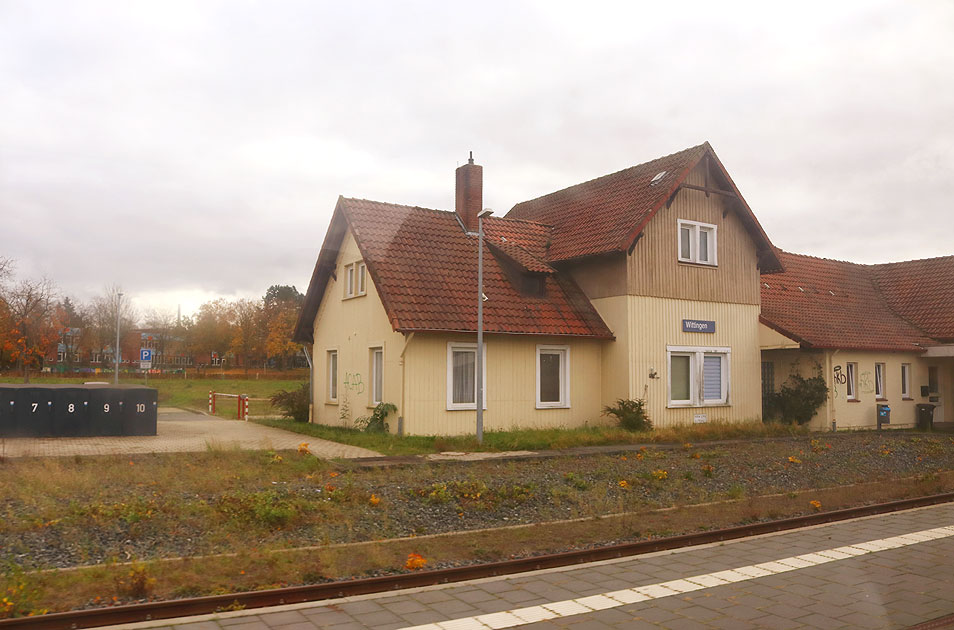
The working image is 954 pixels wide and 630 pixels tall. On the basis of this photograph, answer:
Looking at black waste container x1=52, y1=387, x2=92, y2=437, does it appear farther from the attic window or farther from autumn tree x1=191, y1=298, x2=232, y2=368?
autumn tree x1=191, y1=298, x2=232, y2=368

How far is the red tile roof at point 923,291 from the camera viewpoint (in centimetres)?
2934

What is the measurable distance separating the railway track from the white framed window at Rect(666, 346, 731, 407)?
12342 millimetres

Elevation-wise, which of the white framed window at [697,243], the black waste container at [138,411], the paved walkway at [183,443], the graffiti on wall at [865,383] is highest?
the white framed window at [697,243]

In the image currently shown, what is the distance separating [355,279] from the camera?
22.3m

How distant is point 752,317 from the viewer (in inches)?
963

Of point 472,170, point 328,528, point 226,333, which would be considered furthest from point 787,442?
point 226,333

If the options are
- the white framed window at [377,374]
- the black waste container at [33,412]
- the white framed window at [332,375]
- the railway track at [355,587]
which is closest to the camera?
the railway track at [355,587]

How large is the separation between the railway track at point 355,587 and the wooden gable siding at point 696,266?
12220 millimetres

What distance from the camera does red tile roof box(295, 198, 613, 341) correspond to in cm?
1919

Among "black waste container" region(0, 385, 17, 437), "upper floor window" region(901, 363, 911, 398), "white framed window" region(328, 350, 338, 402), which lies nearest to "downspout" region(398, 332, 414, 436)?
"white framed window" region(328, 350, 338, 402)

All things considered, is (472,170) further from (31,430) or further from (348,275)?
(31,430)

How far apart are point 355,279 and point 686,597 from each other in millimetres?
16686

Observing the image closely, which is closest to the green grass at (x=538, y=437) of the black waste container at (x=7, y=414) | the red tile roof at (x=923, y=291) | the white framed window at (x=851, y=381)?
the white framed window at (x=851, y=381)

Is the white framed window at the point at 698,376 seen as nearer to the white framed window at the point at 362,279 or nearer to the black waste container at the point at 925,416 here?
the black waste container at the point at 925,416
